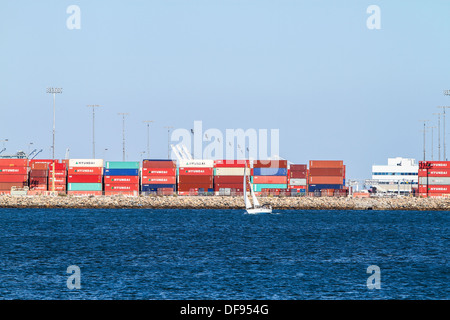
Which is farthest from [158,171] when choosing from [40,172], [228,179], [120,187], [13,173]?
[13,173]

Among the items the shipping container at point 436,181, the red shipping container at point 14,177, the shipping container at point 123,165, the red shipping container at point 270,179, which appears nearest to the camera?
the shipping container at point 123,165

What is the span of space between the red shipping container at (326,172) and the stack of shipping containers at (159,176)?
25364 millimetres

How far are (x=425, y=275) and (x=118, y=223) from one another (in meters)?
49.5

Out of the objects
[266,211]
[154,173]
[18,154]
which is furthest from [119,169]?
[18,154]

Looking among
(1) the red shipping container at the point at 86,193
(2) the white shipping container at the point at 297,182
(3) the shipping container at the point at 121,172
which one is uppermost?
(3) the shipping container at the point at 121,172

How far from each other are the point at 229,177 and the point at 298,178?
42.7 feet

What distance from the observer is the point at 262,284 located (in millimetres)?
32875

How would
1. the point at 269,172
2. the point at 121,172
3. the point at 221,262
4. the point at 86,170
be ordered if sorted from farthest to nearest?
the point at 269,172
the point at 86,170
the point at 121,172
the point at 221,262

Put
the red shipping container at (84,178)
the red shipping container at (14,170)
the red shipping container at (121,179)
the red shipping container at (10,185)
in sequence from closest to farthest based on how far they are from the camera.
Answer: the red shipping container at (121,179) < the red shipping container at (84,178) < the red shipping container at (14,170) < the red shipping container at (10,185)

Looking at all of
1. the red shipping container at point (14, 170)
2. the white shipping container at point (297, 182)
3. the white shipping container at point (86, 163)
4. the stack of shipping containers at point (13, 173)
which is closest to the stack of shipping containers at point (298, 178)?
the white shipping container at point (297, 182)

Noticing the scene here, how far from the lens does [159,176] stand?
11869 centimetres

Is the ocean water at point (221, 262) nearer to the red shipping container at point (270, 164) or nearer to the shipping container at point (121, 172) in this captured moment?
the shipping container at point (121, 172)

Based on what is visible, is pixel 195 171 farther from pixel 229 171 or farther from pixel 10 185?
pixel 10 185

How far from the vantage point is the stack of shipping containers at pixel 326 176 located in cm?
11825
